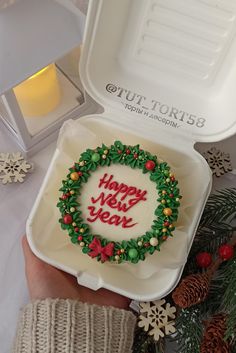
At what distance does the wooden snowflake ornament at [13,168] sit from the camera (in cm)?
86

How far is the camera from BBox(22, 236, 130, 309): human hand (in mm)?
714

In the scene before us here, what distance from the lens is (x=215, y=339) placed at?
64 centimetres

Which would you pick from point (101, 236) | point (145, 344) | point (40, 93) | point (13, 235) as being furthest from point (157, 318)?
point (40, 93)

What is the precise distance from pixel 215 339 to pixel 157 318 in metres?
0.10

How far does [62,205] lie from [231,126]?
252 millimetres

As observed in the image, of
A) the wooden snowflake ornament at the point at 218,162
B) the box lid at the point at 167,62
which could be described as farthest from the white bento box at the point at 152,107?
the wooden snowflake ornament at the point at 218,162

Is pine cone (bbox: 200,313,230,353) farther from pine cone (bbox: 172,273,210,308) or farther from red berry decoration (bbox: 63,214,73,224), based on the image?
red berry decoration (bbox: 63,214,73,224)

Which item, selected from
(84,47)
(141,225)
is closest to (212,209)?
(141,225)

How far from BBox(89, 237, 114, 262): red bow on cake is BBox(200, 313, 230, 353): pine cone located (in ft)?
0.51

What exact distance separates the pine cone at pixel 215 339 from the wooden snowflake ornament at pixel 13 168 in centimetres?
39

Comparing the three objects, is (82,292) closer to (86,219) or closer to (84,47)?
(86,219)

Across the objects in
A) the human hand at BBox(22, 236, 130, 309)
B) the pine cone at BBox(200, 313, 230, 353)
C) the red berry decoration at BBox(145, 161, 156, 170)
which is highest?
the red berry decoration at BBox(145, 161, 156, 170)

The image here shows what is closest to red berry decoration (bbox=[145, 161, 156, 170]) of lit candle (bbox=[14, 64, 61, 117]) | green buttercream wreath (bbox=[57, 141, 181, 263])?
green buttercream wreath (bbox=[57, 141, 181, 263])

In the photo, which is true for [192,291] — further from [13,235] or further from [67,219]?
[13,235]
